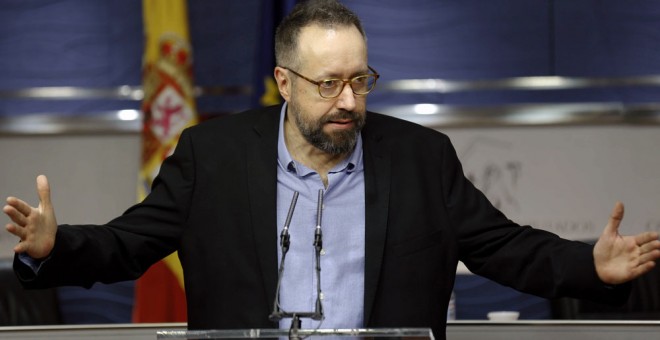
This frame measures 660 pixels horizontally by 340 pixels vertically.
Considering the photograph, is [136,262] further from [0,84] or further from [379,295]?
[0,84]

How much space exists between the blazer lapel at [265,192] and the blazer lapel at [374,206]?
0.24 meters

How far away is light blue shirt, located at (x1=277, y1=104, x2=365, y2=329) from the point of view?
273cm

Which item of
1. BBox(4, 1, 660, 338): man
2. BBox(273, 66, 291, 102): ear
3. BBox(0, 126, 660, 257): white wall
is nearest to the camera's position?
BBox(4, 1, 660, 338): man

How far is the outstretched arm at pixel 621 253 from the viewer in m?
2.52

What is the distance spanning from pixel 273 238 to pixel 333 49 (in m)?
0.52

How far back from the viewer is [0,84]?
5859 mm

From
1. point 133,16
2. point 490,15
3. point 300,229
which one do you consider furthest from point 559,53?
point 300,229

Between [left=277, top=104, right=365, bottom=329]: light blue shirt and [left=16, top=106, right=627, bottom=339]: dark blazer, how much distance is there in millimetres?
40

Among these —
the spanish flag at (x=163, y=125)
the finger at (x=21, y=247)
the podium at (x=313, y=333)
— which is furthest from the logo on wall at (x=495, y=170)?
the podium at (x=313, y=333)

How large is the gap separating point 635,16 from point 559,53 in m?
0.44

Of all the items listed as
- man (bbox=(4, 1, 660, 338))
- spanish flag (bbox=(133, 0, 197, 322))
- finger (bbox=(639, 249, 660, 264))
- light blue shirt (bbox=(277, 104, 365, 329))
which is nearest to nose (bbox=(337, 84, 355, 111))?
man (bbox=(4, 1, 660, 338))

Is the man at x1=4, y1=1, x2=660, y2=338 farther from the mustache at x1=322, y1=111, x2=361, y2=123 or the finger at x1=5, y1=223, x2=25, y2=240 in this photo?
the finger at x1=5, y1=223, x2=25, y2=240

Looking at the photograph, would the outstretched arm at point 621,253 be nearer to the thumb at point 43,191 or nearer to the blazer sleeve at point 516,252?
the blazer sleeve at point 516,252

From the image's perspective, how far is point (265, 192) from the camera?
2.85 m
